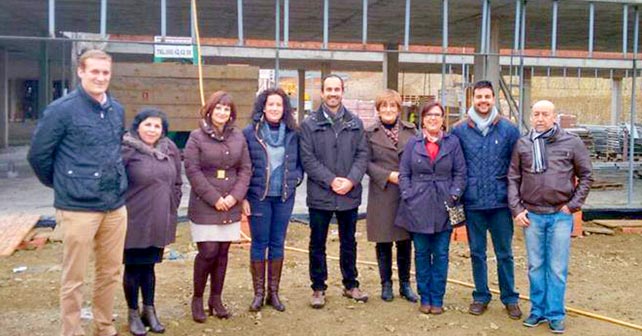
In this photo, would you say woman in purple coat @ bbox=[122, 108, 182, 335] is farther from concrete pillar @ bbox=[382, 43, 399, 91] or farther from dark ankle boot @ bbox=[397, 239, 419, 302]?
concrete pillar @ bbox=[382, 43, 399, 91]

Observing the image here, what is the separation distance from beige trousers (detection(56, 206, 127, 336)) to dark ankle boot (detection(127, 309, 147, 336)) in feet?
0.72

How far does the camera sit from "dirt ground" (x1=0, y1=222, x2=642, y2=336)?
17.4 ft

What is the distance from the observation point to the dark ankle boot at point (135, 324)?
16.3 ft

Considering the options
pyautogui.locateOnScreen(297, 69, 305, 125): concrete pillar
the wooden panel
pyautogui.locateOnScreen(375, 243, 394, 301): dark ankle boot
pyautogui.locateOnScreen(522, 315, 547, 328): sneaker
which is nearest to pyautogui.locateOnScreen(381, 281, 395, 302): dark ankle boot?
pyautogui.locateOnScreen(375, 243, 394, 301): dark ankle boot

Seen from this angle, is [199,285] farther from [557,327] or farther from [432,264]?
[557,327]

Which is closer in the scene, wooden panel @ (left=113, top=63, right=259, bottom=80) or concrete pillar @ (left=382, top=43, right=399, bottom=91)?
wooden panel @ (left=113, top=63, right=259, bottom=80)

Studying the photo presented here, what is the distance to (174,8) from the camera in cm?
1183

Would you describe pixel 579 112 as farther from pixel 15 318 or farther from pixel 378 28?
pixel 15 318

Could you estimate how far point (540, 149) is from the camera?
516 cm

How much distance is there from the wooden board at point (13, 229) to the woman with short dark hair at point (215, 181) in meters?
3.38

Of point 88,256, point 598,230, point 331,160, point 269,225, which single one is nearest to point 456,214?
point 331,160

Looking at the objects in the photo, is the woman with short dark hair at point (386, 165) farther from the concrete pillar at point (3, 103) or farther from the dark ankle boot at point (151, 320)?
the concrete pillar at point (3, 103)

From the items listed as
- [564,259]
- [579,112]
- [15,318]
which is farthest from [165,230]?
[579,112]

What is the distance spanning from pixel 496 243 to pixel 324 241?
130 centimetres
